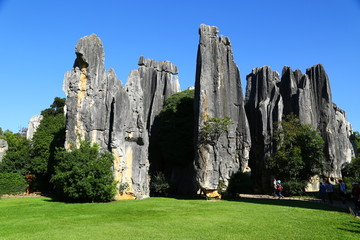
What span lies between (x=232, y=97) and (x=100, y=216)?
16.2m

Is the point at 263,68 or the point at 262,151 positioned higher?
the point at 263,68

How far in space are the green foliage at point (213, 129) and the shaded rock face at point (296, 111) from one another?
10628mm

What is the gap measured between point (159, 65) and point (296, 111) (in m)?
19.7

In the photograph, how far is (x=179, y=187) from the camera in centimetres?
3231

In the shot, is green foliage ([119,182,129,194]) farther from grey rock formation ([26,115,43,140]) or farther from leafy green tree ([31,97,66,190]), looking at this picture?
grey rock formation ([26,115,43,140])

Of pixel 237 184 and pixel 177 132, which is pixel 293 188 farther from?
pixel 177 132

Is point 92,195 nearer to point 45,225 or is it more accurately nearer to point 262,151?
point 45,225

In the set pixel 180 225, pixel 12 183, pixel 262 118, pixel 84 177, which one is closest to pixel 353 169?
pixel 262 118

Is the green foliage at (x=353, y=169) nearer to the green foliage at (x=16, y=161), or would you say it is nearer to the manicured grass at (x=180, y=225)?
the manicured grass at (x=180, y=225)

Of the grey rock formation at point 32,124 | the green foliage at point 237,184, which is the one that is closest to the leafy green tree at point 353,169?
the green foliage at point 237,184

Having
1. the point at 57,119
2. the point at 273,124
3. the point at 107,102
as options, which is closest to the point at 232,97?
the point at 273,124

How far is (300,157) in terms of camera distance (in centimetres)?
2552

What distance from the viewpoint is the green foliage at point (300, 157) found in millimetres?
25578

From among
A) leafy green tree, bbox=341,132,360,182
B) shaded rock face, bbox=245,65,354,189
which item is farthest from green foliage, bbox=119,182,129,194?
leafy green tree, bbox=341,132,360,182
